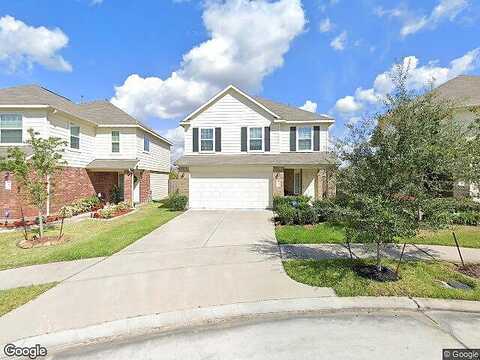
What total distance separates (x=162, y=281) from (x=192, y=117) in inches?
544

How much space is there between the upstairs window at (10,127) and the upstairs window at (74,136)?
2.68 meters

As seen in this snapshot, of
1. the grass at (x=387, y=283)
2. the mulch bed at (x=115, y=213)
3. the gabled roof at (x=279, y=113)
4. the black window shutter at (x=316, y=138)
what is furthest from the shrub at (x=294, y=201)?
the mulch bed at (x=115, y=213)

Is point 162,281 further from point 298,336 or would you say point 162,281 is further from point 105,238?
point 105,238

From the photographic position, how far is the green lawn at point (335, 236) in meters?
9.14

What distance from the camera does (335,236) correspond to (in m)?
9.98

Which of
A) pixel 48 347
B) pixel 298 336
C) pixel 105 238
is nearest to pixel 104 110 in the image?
pixel 105 238

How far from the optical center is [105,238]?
10078mm

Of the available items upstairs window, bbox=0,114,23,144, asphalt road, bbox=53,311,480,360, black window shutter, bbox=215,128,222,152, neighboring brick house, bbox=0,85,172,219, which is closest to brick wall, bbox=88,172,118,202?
neighboring brick house, bbox=0,85,172,219

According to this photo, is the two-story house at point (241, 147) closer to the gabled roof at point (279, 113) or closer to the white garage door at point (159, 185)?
the gabled roof at point (279, 113)

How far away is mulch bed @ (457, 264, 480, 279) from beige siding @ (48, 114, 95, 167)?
17.4 meters

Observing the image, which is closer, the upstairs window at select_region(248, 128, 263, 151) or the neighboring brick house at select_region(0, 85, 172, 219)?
the neighboring brick house at select_region(0, 85, 172, 219)

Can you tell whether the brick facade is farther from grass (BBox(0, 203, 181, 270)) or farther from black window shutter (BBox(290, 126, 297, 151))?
black window shutter (BBox(290, 126, 297, 151))

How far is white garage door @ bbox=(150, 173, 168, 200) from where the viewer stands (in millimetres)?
24253

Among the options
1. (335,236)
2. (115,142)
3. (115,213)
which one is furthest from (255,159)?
(115,142)
